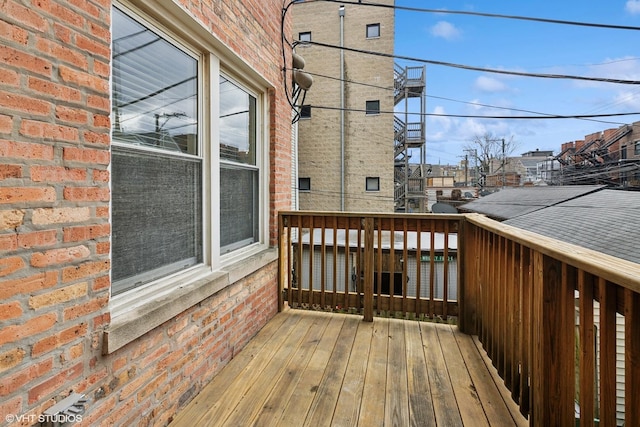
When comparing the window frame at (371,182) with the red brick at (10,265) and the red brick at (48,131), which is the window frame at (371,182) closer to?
the red brick at (48,131)

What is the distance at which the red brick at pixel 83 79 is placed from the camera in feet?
3.69

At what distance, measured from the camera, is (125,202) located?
152 centimetres

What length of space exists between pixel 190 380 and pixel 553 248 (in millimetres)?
1940

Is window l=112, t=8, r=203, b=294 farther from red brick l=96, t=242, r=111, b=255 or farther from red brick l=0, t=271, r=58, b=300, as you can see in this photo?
red brick l=0, t=271, r=58, b=300

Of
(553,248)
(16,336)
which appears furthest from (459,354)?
(16,336)

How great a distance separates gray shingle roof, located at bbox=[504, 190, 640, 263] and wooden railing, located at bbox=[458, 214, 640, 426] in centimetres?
176

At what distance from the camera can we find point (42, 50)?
105 cm

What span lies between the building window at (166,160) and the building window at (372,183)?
1062 centimetres

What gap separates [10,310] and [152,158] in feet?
3.02

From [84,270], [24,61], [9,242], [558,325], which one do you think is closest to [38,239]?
[9,242]

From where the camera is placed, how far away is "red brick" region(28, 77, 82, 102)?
104cm

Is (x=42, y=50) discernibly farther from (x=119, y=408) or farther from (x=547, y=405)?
(x=547, y=405)

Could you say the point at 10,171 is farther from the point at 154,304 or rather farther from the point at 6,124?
the point at 154,304

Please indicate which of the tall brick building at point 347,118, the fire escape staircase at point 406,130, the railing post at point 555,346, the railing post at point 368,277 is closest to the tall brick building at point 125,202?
the railing post at point 368,277
